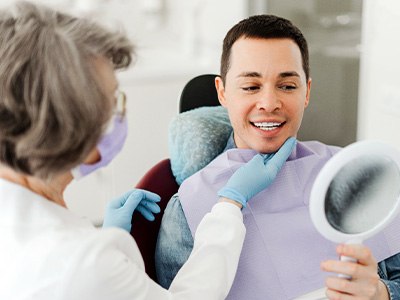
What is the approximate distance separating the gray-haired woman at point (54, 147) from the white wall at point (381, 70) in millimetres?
1715

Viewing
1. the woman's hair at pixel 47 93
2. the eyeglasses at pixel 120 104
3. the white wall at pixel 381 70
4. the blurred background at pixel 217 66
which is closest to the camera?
the woman's hair at pixel 47 93

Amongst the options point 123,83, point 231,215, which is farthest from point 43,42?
point 123,83

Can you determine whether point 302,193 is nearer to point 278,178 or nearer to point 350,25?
point 278,178

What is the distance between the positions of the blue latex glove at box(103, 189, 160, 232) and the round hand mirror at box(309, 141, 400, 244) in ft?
1.90

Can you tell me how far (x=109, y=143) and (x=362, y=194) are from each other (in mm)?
426

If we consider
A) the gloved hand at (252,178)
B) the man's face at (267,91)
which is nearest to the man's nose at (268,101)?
the man's face at (267,91)

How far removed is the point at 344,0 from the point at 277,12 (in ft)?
1.41

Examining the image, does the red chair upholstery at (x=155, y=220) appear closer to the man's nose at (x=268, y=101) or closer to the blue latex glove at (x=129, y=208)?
the blue latex glove at (x=129, y=208)

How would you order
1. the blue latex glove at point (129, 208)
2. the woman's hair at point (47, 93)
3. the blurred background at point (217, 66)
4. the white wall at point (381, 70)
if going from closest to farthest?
the woman's hair at point (47, 93)
the blue latex glove at point (129, 208)
the white wall at point (381, 70)
the blurred background at point (217, 66)

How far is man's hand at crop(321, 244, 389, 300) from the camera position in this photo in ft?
3.05

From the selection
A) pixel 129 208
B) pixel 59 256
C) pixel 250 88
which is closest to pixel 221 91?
pixel 250 88

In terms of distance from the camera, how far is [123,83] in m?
2.96

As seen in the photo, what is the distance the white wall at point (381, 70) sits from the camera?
92.8 inches

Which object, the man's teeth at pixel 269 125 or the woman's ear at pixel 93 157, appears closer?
the woman's ear at pixel 93 157
